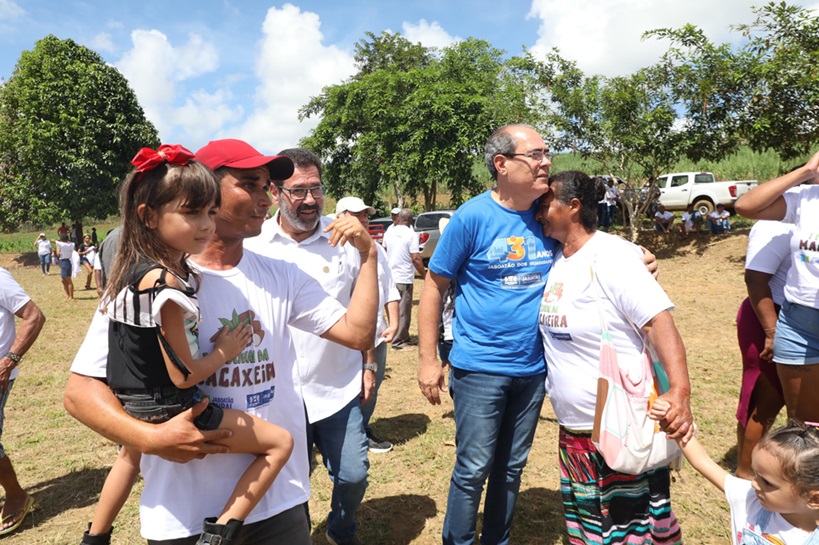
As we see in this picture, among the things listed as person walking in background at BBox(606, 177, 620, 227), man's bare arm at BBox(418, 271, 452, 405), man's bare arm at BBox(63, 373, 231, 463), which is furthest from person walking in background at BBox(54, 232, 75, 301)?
person walking in background at BBox(606, 177, 620, 227)

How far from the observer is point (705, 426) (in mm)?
5180

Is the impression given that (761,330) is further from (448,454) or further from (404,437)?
(404,437)

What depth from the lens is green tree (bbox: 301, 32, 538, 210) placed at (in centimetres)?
2289

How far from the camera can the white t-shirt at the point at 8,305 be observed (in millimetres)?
3681

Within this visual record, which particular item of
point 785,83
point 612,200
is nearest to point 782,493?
point 785,83

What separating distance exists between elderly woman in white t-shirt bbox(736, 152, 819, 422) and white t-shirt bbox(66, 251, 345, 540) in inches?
88.5

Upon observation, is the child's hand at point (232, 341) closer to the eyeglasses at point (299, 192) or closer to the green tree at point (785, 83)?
the eyeglasses at point (299, 192)

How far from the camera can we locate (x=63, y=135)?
27.7 meters

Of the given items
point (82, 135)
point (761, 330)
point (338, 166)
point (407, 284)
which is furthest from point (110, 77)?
point (761, 330)

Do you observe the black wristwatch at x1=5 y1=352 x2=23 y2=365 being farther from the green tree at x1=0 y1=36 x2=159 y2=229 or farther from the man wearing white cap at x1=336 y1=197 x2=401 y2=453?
the green tree at x1=0 y1=36 x2=159 y2=229

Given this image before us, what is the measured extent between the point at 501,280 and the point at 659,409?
949mm

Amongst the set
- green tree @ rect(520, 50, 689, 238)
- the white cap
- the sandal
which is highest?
green tree @ rect(520, 50, 689, 238)

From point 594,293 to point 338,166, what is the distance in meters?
28.8

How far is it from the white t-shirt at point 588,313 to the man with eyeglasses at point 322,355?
1.10m
